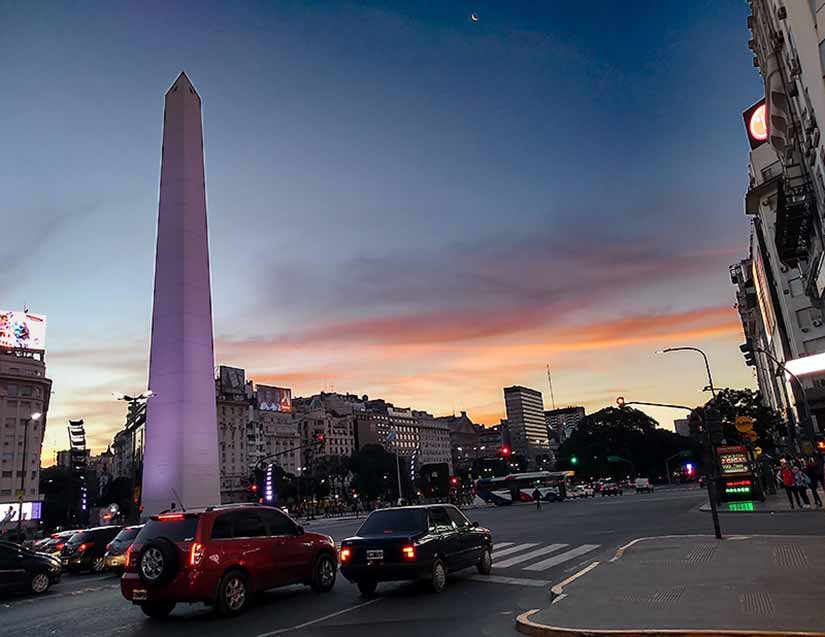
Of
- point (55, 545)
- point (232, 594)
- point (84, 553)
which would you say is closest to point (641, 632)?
point (232, 594)

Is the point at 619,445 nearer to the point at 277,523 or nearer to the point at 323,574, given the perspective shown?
the point at 323,574

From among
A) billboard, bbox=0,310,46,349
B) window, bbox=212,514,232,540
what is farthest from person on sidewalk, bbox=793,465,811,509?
billboard, bbox=0,310,46,349

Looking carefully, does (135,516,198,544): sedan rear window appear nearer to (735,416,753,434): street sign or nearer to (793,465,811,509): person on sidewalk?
(735,416,753,434): street sign

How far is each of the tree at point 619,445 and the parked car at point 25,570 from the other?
107 metres

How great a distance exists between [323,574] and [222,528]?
293 centimetres

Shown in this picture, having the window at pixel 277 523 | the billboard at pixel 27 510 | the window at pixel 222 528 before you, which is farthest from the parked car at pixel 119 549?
the billboard at pixel 27 510

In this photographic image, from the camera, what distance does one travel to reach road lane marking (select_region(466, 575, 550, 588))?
12.5m

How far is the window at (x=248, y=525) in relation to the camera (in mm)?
11453

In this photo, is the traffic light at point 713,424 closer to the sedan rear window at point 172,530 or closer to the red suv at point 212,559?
the red suv at point 212,559

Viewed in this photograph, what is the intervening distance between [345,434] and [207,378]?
151 metres

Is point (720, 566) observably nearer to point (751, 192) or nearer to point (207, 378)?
point (207, 378)

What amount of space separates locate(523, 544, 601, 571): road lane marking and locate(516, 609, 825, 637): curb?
6.72 meters

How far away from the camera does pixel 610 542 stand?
19453 mm

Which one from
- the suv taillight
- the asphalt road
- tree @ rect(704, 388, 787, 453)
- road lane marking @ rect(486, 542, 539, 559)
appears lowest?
road lane marking @ rect(486, 542, 539, 559)
